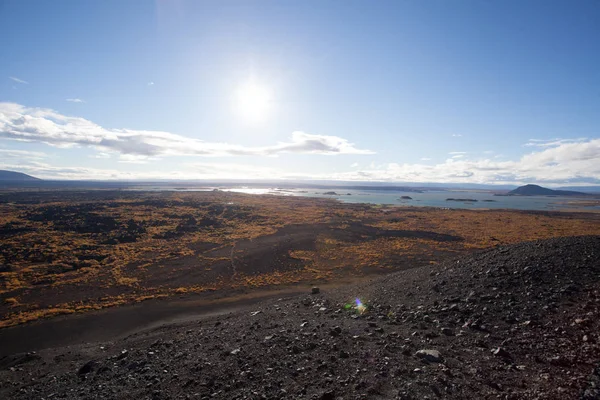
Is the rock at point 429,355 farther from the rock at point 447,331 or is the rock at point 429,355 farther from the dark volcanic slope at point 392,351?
the rock at point 447,331

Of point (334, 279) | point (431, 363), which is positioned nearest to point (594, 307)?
point (431, 363)

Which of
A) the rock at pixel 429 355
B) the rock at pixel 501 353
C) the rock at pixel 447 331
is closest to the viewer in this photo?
the rock at pixel 501 353

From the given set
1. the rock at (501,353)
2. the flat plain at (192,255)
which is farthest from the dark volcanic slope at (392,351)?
the flat plain at (192,255)

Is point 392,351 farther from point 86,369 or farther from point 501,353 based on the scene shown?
point 86,369

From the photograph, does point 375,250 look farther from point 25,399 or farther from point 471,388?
point 25,399

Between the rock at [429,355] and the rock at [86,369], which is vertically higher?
the rock at [429,355]

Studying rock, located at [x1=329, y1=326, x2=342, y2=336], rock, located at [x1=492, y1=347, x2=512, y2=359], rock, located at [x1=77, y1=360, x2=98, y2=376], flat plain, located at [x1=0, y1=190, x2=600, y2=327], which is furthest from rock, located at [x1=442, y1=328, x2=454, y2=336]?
flat plain, located at [x1=0, y1=190, x2=600, y2=327]

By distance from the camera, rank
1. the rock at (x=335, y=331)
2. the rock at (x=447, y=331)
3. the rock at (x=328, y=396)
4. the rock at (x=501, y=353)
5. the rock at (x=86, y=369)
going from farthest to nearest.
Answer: the rock at (x=335, y=331)
the rock at (x=86, y=369)
the rock at (x=447, y=331)
the rock at (x=501, y=353)
the rock at (x=328, y=396)
